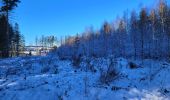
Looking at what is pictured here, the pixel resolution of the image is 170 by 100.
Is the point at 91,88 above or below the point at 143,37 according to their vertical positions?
below

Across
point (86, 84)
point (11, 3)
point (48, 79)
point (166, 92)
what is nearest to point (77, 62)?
point (48, 79)

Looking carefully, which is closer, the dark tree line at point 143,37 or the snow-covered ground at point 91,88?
the snow-covered ground at point 91,88

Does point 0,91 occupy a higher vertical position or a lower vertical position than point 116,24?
lower

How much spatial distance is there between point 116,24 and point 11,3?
264ft

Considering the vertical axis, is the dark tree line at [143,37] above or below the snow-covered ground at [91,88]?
above

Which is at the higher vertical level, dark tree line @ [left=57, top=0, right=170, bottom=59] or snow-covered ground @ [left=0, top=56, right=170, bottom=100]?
dark tree line @ [left=57, top=0, right=170, bottom=59]

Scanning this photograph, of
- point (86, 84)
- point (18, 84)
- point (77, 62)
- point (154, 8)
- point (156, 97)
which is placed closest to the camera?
point (156, 97)

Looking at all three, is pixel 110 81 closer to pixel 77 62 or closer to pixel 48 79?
pixel 48 79

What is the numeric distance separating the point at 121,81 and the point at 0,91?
12.3 ft

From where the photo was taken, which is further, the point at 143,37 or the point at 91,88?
the point at 143,37

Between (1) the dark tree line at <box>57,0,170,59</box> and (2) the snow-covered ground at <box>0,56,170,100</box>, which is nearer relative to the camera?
(2) the snow-covered ground at <box>0,56,170,100</box>

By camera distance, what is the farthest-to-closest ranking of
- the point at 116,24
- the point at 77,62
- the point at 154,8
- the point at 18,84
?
the point at 116,24 → the point at 154,8 → the point at 77,62 → the point at 18,84

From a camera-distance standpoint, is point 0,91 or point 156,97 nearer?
point 156,97

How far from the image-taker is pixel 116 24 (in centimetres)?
11712
